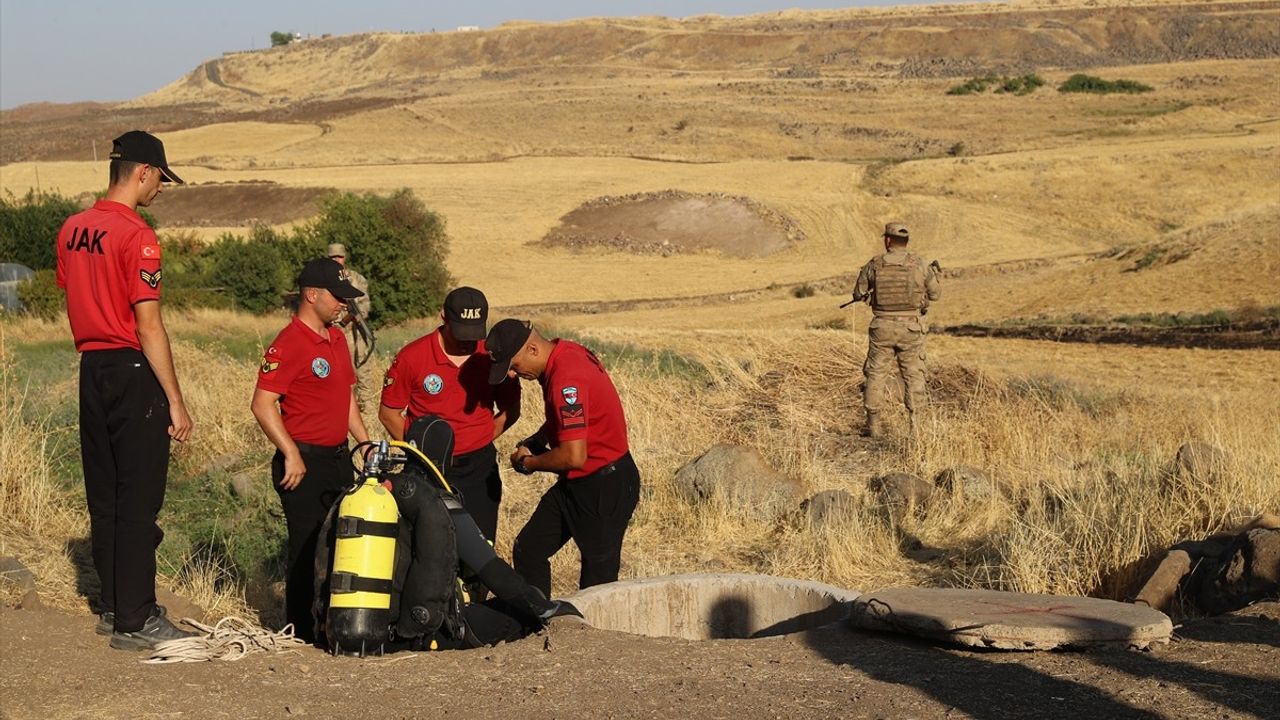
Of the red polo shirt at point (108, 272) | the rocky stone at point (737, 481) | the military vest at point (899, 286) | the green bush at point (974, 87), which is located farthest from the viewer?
the green bush at point (974, 87)

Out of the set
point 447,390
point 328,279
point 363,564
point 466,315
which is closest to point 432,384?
point 447,390

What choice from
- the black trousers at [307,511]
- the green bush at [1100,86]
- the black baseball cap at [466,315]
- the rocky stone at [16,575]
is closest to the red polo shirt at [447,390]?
the black baseball cap at [466,315]

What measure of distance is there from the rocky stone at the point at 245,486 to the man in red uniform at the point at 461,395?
4294 mm

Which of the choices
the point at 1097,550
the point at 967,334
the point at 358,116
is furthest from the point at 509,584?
the point at 358,116

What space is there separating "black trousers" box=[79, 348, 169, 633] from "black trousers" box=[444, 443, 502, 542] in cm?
136

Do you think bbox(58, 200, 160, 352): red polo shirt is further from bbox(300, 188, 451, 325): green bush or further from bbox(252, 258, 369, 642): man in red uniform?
bbox(300, 188, 451, 325): green bush

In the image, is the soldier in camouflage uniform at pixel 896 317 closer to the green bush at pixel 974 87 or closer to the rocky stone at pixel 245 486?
the rocky stone at pixel 245 486

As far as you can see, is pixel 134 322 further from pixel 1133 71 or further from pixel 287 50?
pixel 287 50

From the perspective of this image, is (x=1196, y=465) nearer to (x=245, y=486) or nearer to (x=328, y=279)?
(x=328, y=279)

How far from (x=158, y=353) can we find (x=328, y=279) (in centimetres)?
83

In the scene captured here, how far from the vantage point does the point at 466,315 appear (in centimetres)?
675

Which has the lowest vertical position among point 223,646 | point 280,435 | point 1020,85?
point 223,646

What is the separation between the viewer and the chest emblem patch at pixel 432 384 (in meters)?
6.88

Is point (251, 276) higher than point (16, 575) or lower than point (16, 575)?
lower
